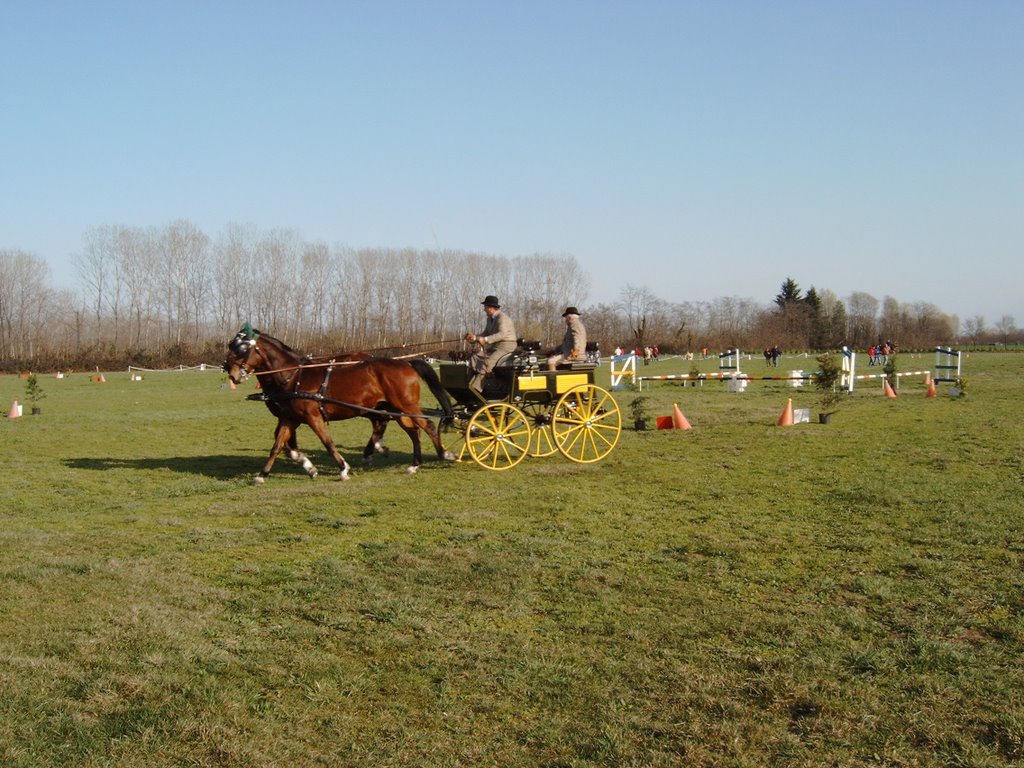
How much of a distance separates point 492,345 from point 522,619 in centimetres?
698

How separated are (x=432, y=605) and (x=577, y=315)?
7.59 meters

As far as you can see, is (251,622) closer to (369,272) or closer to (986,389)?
(986,389)

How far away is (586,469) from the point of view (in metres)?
→ 11.7

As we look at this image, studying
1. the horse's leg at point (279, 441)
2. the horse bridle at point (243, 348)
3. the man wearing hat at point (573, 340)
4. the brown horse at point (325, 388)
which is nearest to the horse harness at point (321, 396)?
the brown horse at point (325, 388)

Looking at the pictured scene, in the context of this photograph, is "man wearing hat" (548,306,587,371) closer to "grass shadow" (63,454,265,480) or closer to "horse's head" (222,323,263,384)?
"horse's head" (222,323,263,384)

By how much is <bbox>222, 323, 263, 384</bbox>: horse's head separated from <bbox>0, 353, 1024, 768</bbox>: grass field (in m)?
1.42

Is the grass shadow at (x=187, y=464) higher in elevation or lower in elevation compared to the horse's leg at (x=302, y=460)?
lower

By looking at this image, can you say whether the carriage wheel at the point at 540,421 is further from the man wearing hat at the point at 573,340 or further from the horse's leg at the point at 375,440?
the horse's leg at the point at 375,440

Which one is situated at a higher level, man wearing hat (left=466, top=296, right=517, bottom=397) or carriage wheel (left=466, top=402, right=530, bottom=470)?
man wearing hat (left=466, top=296, right=517, bottom=397)

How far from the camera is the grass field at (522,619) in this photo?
3918mm

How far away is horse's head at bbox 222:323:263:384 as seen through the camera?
1107cm

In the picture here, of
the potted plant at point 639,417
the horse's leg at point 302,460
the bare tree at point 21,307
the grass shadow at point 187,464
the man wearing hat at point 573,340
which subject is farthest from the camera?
the bare tree at point 21,307

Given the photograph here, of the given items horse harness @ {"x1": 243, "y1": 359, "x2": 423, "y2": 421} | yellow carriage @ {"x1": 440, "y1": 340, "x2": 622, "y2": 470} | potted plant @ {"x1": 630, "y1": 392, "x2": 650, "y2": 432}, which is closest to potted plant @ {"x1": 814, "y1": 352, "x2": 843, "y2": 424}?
potted plant @ {"x1": 630, "y1": 392, "x2": 650, "y2": 432}

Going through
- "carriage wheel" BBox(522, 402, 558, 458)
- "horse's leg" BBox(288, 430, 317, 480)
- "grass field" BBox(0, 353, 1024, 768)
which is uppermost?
"carriage wheel" BBox(522, 402, 558, 458)
